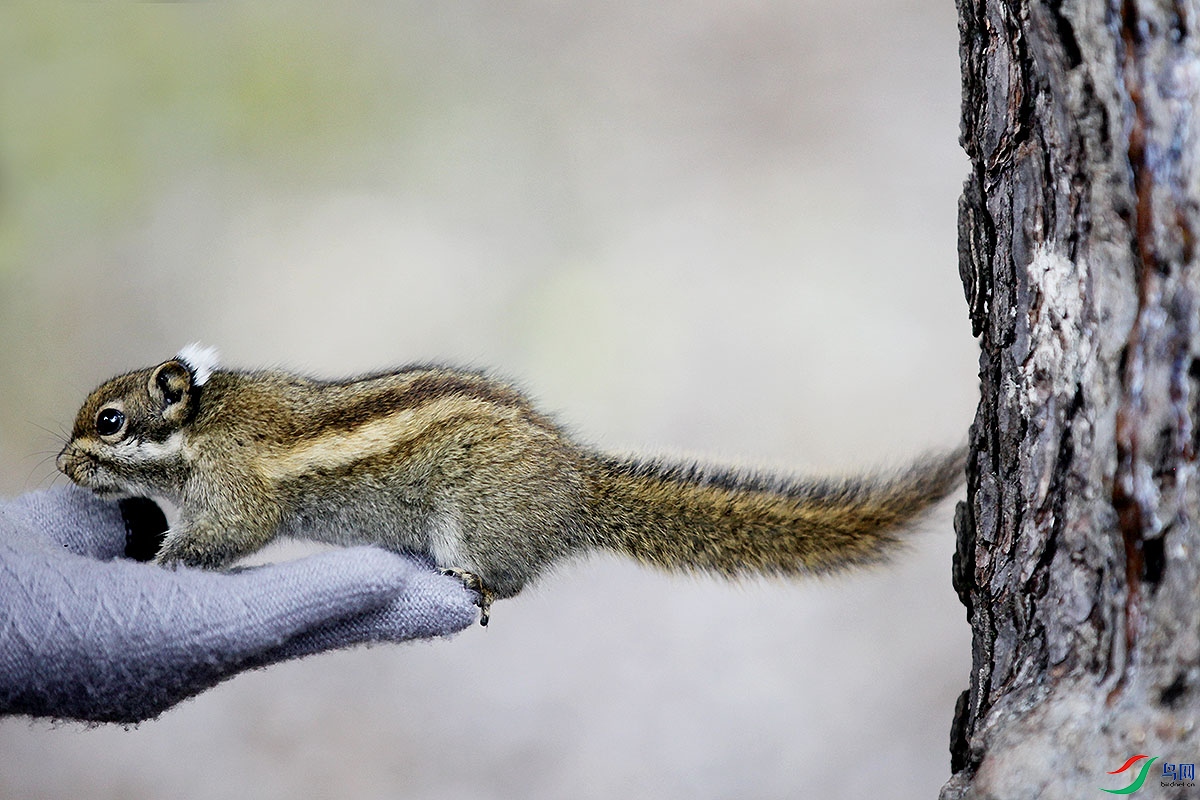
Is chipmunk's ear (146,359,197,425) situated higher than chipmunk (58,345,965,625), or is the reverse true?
chipmunk's ear (146,359,197,425)

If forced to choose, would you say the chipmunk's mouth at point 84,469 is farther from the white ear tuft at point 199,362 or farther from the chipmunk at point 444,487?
the white ear tuft at point 199,362

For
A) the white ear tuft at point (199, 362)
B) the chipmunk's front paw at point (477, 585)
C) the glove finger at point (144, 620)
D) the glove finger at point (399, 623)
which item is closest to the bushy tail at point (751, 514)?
the chipmunk's front paw at point (477, 585)

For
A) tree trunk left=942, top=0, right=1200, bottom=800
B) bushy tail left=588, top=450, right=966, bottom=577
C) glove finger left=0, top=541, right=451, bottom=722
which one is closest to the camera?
tree trunk left=942, top=0, right=1200, bottom=800

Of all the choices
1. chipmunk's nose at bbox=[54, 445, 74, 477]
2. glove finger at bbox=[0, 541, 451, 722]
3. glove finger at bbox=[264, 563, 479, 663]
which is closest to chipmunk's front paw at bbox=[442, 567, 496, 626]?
glove finger at bbox=[264, 563, 479, 663]

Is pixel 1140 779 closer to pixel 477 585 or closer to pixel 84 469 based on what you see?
pixel 477 585

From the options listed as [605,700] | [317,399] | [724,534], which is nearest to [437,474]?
[317,399]

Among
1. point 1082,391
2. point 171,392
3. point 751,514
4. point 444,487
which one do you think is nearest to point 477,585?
point 444,487

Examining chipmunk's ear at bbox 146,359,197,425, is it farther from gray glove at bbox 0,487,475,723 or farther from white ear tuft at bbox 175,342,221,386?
gray glove at bbox 0,487,475,723
